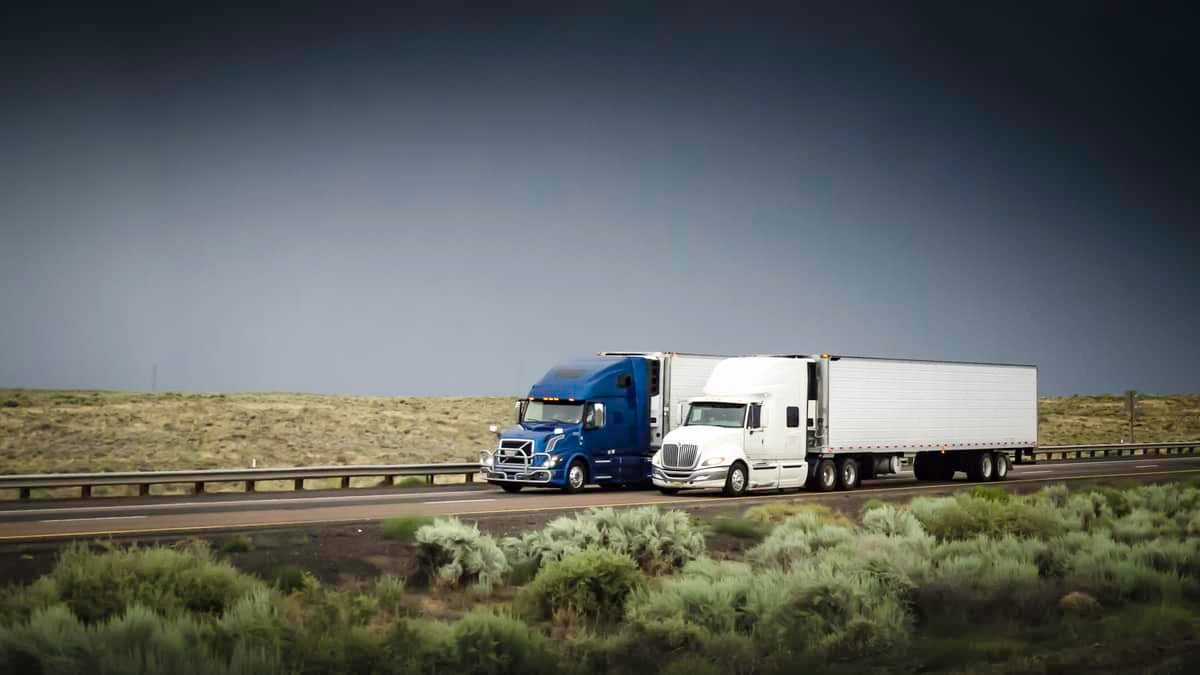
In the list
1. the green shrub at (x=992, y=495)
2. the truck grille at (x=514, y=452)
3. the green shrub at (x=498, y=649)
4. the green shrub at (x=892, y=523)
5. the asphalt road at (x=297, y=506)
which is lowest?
the asphalt road at (x=297, y=506)

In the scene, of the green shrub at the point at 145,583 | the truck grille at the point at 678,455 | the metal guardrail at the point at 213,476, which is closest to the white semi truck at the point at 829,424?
the truck grille at the point at 678,455

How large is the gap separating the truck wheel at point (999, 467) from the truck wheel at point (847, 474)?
297 inches

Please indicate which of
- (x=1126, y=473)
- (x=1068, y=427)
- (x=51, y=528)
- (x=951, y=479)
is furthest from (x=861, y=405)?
(x=1068, y=427)

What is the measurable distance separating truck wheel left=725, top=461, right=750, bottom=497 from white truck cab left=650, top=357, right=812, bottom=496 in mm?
27

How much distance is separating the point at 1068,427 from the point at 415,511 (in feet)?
271

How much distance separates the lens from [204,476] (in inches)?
1312

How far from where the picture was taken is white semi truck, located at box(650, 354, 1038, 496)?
106ft

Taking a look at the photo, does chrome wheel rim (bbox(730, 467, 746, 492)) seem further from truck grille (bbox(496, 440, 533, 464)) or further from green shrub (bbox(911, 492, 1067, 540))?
green shrub (bbox(911, 492, 1067, 540))

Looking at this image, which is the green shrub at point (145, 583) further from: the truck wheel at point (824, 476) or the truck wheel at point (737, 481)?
the truck wheel at point (824, 476)

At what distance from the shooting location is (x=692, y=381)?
36.3 meters

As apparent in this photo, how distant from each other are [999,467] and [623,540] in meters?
26.3

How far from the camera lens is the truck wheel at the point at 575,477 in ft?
108

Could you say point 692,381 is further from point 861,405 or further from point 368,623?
point 368,623

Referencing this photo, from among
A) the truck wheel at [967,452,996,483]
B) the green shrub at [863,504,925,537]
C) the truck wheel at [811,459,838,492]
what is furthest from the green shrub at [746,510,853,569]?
the truck wheel at [967,452,996,483]
